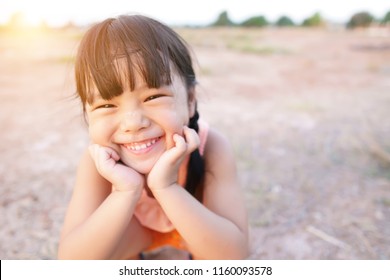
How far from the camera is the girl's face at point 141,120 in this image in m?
0.76

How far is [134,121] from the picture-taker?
29.7 inches

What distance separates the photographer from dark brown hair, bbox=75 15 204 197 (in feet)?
2.48

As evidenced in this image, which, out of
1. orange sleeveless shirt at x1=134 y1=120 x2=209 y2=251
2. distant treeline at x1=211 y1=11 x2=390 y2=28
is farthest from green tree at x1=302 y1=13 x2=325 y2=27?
orange sleeveless shirt at x1=134 y1=120 x2=209 y2=251

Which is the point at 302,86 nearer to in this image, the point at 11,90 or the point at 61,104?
the point at 61,104

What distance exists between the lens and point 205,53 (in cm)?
443

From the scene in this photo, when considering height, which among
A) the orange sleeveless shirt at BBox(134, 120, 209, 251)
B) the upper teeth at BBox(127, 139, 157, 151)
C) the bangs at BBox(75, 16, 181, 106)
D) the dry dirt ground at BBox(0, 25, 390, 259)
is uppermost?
the bangs at BBox(75, 16, 181, 106)

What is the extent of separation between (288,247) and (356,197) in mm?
404

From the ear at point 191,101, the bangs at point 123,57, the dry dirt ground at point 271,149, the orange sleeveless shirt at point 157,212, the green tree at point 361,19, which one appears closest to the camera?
the bangs at point 123,57

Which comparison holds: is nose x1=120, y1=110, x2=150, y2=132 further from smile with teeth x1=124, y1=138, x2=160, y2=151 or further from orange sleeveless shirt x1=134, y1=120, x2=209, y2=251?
orange sleeveless shirt x1=134, y1=120, x2=209, y2=251

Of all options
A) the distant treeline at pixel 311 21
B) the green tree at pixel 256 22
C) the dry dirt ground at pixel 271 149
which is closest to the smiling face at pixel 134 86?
the dry dirt ground at pixel 271 149

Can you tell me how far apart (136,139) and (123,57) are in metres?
0.16

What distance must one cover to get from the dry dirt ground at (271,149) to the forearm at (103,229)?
1.28ft

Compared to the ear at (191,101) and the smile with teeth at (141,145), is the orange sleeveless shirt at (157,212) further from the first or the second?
the smile with teeth at (141,145)
